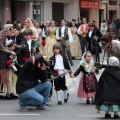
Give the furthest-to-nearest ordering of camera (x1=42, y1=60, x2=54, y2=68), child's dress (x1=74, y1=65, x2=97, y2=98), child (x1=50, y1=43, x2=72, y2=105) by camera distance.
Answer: child (x1=50, y1=43, x2=72, y2=105)
child's dress (x1=74, y1=65, x2=97, y2=98)
camera (x1=42, y1=60, x2=54, y2=68)

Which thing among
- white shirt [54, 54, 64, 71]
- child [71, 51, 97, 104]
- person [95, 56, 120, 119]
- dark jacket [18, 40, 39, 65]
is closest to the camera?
white shirt [54, 54, 64, 71]

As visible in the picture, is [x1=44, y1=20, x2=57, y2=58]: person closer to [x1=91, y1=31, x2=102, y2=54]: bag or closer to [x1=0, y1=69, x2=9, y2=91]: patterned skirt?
[x1=91, y1=31, x2=102, y2=54]: bag

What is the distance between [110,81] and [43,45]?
369 inches

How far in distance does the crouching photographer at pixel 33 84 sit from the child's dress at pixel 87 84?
1097 mm

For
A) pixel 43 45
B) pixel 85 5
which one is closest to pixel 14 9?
pixel 85 5

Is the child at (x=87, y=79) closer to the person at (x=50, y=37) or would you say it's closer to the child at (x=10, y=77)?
the child at (x=10, y=77)

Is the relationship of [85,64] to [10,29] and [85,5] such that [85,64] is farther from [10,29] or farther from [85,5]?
[85,5]

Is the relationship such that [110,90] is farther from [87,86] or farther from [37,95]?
[87,86]

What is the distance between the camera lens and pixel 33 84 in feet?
35.0

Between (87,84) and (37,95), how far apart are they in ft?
4.97

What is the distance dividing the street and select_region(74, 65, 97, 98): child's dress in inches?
10.4

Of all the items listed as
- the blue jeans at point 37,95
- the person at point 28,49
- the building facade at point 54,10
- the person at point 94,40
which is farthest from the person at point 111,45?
the building facade at point 54,10

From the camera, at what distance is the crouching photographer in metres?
10.5

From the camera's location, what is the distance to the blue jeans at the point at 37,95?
10.5 metres
